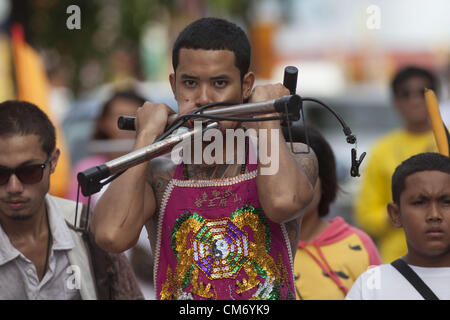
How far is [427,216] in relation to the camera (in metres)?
3.33

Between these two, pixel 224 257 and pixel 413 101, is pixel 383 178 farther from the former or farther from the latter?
pixel 224 257

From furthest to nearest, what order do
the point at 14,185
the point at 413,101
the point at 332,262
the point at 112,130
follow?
the point at 112,130, the point at 413,101, the point at 332,262, the point at 14,185

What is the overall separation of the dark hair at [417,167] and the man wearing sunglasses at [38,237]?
122cm

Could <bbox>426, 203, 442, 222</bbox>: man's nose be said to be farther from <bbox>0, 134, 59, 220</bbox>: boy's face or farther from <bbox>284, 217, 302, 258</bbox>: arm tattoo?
<bbox>0, 134, 59, 220</bbox>: boy's face

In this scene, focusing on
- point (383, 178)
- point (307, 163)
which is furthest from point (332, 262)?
point (383, 178)

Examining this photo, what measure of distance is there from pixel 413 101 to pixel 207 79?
129 inches

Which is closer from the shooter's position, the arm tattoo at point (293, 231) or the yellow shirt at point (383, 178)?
the arm tattoo at point (293, 231)

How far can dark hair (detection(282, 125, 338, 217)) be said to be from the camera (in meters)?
4.23

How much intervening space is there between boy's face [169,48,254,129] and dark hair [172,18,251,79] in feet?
0.07

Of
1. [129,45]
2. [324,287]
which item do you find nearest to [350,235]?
[324,287]

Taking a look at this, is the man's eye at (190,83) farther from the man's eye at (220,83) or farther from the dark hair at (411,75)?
the dark hair at (411,75)

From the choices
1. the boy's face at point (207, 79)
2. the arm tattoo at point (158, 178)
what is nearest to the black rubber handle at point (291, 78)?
the boy's face at point (207, 79)

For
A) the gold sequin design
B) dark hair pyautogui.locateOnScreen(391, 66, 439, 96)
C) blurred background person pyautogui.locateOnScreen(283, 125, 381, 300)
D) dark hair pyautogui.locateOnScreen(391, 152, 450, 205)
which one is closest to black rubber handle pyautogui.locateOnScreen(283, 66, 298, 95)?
the gold sequin design

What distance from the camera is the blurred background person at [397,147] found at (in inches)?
226
